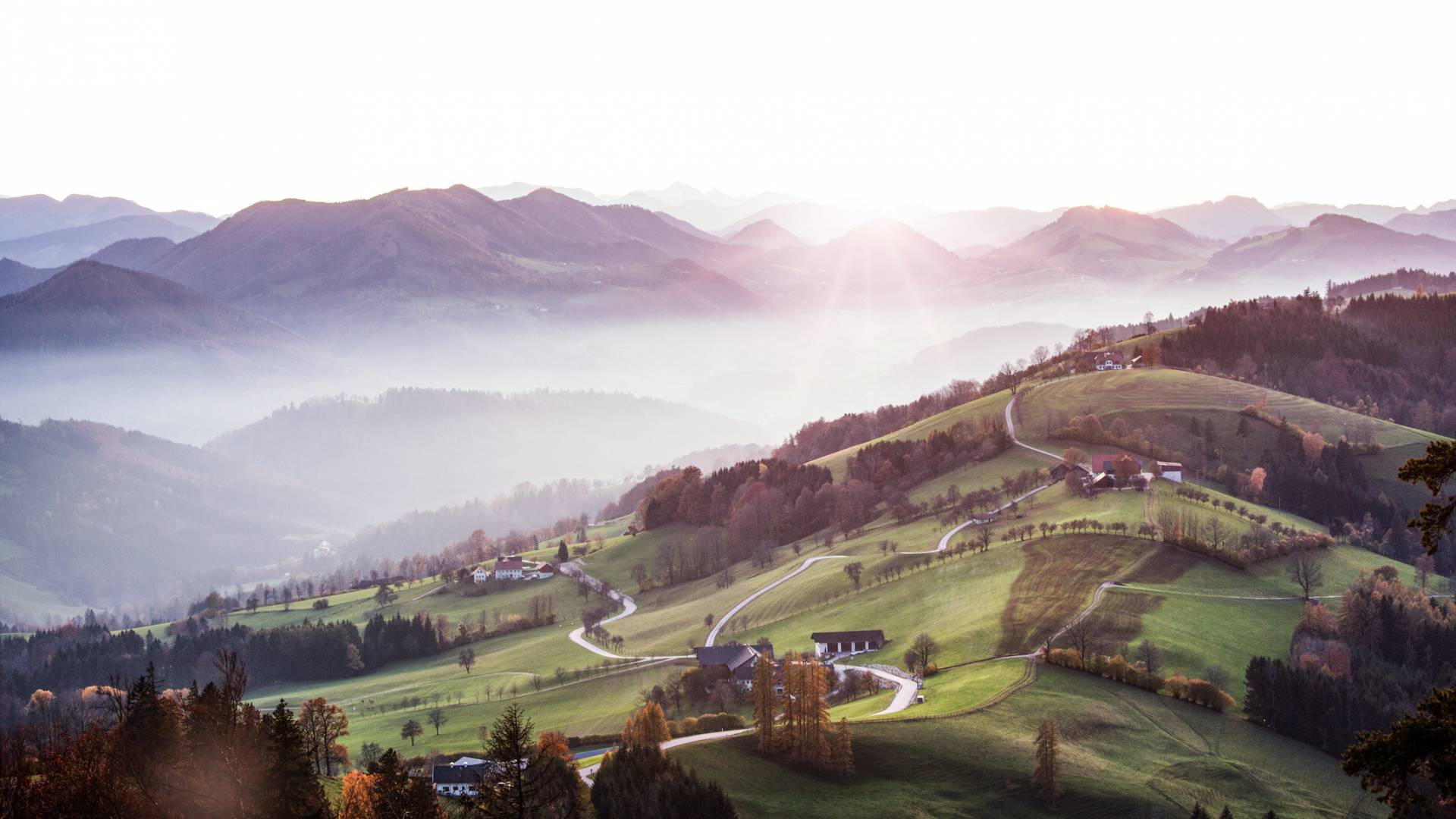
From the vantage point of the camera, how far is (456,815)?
48.9 m

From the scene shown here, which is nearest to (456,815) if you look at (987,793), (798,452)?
(987,793)

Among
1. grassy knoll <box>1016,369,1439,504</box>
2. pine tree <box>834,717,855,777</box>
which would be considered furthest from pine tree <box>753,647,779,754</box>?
grassy knoll <box>1016,369,1439,504</box>

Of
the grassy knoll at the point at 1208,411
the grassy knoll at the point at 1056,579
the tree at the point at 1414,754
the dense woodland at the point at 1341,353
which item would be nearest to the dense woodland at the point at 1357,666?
the grassy knoll at the point at 1056,579

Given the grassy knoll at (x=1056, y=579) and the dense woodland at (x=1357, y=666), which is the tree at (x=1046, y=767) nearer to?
the grassy knoll at (x=1056, y=579)

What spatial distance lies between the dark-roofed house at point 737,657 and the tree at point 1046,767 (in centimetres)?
2567

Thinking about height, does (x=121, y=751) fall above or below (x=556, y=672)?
above

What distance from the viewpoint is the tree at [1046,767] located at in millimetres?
51812

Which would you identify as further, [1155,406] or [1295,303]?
[1295,303]

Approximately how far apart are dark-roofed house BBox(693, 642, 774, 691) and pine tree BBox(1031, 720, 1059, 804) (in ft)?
84.2

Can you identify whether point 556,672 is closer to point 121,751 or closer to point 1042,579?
point 1042,579

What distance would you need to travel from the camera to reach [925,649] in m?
73.9

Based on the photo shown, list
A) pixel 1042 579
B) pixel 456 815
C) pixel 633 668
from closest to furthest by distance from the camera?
pixel 456 815
pixel 1042 579
pixel 633 668

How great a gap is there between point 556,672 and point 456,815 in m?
42.5

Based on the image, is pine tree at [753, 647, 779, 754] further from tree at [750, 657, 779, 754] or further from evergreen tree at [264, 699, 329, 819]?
evergreen tree at [264, 699, 329, 819]
